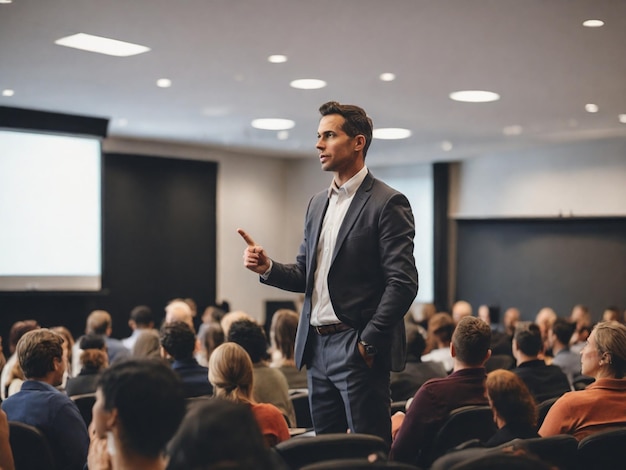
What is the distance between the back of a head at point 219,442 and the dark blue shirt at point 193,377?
3.07 meters

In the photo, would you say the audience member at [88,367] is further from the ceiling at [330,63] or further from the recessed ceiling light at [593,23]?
the recessed ceiling light at [593,23]

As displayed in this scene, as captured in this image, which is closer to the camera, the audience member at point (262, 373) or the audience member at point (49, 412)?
the audience member at point (49, 412)

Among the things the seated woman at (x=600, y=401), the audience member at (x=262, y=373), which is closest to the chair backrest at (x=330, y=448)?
the seated woman at (x=600, y=401)

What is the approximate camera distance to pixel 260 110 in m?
9.70

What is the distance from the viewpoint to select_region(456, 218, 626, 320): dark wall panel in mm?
11781

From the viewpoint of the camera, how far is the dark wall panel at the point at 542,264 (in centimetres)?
1178

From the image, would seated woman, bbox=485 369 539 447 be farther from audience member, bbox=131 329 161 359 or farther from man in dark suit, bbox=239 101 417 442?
audience member, bbox=131 329 161 359

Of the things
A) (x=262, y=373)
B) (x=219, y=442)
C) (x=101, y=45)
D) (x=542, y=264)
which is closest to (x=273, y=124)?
(x=101, y=45)

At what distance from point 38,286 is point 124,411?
8905mm

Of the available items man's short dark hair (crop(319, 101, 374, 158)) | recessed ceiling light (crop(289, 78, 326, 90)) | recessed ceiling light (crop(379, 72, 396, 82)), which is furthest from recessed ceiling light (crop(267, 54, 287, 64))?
man's short dark hair (crop(319, 101, 374, 158))

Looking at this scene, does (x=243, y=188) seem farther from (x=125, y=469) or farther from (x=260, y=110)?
(x=125, y=469)

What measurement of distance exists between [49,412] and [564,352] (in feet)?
14.4

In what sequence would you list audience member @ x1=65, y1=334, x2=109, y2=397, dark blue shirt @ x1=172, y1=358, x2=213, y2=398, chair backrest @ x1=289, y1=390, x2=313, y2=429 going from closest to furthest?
dark blue shirt @ x1=172, y1=358, x2=213, y2=398 < chair backrest @ x1=289, y1=390, x2=313, y2=429 < audience member @ x1=65, y1=334, x2=109, y2=397

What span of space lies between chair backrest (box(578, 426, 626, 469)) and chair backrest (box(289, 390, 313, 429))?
209 centimetres
